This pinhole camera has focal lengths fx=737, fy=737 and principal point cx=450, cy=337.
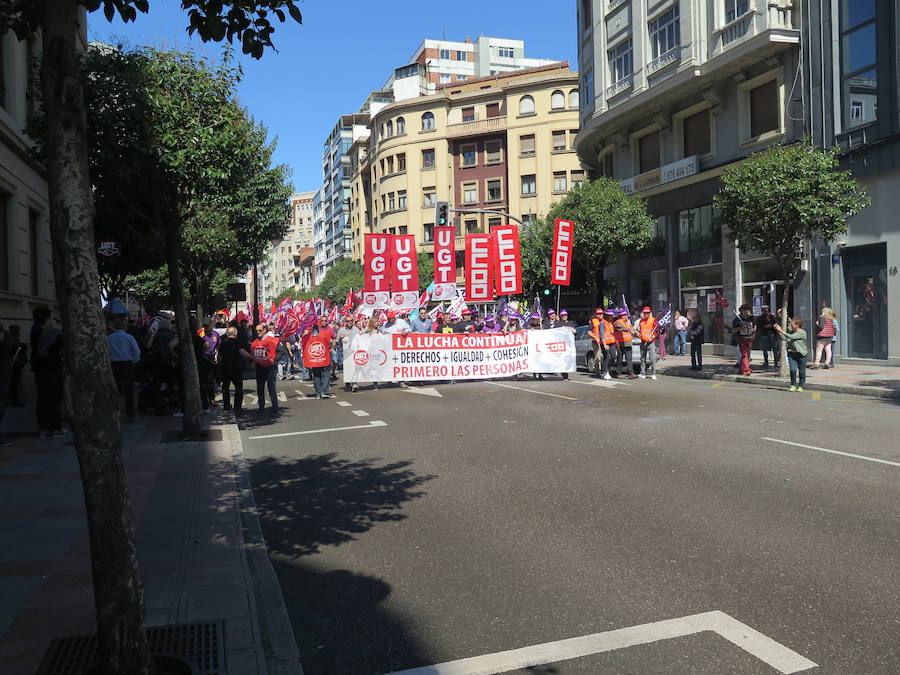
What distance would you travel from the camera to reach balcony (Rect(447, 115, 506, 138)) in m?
58.9

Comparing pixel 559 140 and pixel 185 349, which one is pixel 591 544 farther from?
pixel 559 140

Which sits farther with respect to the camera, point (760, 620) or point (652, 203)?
point (652, 203)

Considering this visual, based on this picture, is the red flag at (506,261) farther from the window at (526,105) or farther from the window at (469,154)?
the window at (469,154)

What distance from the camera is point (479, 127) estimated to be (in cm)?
5944

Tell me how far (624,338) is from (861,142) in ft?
30.4

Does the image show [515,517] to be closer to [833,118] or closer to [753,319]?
[753,319]

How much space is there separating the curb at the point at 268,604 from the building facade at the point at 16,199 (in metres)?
11.1

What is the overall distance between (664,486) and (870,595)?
8.74 ft

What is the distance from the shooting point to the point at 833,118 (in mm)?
21344

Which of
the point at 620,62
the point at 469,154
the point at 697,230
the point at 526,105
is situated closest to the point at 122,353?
the point at 697,230

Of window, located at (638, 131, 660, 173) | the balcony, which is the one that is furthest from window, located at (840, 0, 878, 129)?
the balcony

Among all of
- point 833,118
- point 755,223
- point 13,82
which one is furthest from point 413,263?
point 833,118

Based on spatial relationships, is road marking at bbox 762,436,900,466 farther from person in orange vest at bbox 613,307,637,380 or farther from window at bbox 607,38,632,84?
window at bbox 607,38,632,84

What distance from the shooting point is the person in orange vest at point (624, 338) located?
1798 centimetres
